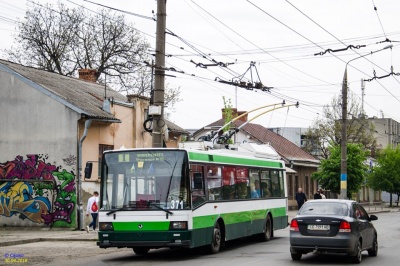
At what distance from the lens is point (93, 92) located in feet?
121

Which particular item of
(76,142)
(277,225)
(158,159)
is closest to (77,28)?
(76,142)

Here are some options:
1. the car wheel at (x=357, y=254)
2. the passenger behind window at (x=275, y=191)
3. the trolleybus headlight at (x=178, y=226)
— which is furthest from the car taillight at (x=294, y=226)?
the passenger behind window at (x=275, y=191)

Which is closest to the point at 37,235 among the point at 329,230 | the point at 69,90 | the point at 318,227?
the point at 69,90

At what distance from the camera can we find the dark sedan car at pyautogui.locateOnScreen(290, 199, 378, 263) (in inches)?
661

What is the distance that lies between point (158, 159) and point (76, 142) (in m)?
12.6

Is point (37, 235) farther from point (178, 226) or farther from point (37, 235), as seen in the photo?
point (178, 226)

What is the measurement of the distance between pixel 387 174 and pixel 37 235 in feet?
151

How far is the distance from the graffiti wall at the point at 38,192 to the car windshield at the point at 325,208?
14.6 metres

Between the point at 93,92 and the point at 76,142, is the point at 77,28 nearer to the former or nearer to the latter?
the point at 93,92

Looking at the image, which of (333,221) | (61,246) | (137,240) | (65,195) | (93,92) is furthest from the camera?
(93,92)

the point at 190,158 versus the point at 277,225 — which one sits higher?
the point at 190,158

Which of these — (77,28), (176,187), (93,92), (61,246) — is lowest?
(61,246)

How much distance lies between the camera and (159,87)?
22781mm

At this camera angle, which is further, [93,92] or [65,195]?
[93,92]
